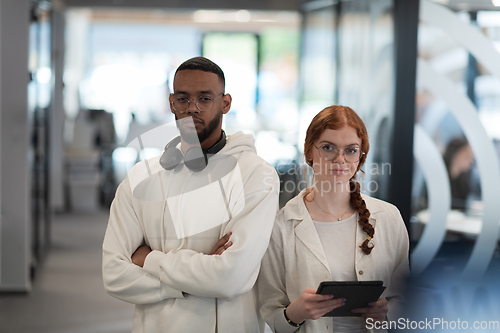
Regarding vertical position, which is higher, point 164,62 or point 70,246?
point 164,62

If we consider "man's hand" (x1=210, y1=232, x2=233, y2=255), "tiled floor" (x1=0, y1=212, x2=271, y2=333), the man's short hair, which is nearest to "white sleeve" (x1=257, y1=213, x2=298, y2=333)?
"man's hand" (x1=210, y1=232, x2=233, y2=255)

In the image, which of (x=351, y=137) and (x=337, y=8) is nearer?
(x=351, y=137)

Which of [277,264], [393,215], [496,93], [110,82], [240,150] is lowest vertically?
[277,264]

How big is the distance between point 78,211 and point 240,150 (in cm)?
685

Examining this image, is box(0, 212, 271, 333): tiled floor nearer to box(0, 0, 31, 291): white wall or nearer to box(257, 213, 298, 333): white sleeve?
box(0, 0, 31, 291): white wall

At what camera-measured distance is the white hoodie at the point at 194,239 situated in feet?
4.76

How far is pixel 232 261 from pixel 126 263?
1.14 feet

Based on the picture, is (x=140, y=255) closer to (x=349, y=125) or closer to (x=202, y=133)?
(x=202, y=133)

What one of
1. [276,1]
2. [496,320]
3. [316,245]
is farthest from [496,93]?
Result: [276,1]

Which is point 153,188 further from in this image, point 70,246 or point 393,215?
point 70,246

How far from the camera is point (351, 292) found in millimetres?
1309

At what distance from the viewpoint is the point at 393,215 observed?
161cm

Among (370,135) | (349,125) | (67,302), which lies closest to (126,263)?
(349,125)

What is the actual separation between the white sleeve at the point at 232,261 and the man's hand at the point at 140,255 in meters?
0.03
